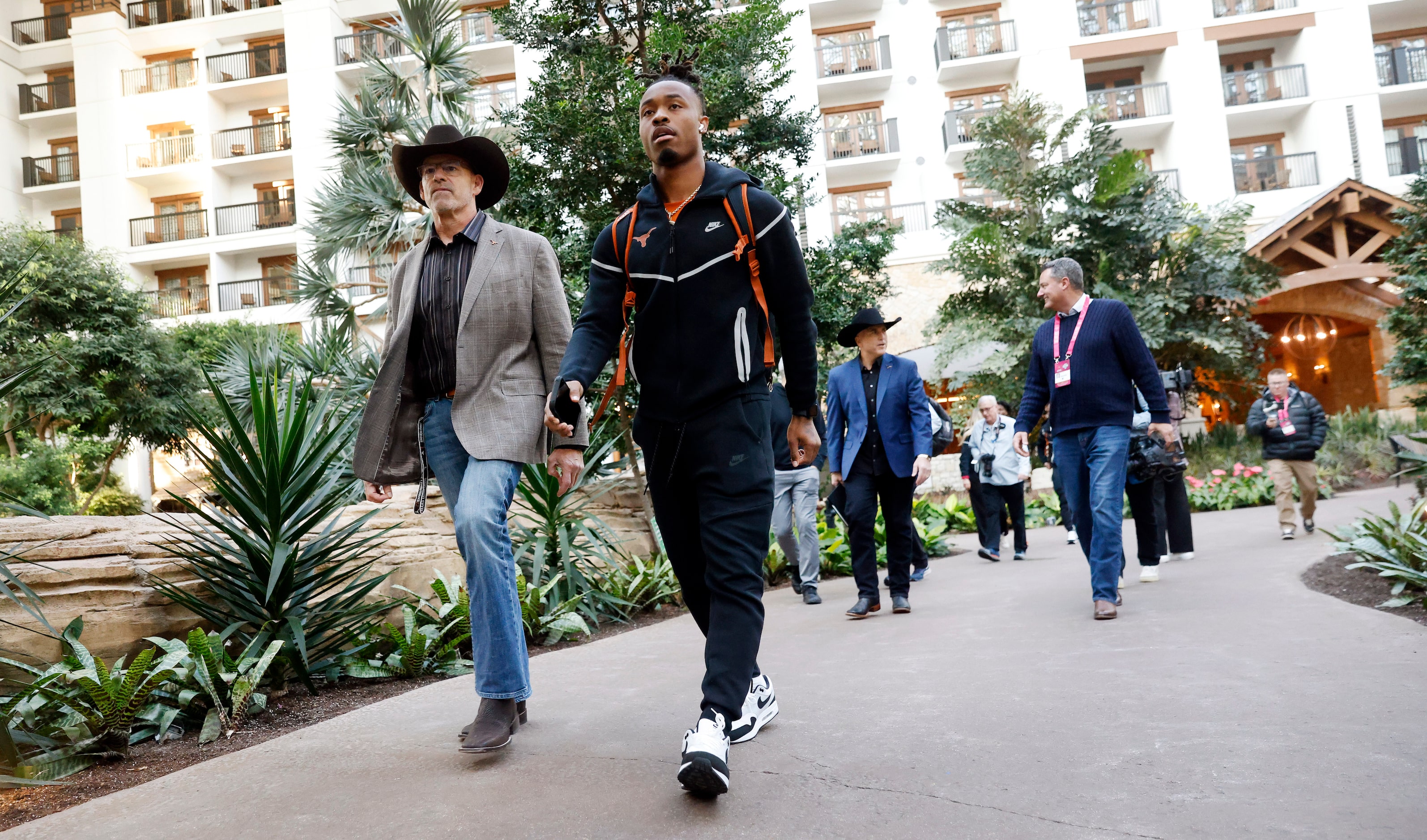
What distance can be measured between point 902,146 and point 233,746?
28447mm

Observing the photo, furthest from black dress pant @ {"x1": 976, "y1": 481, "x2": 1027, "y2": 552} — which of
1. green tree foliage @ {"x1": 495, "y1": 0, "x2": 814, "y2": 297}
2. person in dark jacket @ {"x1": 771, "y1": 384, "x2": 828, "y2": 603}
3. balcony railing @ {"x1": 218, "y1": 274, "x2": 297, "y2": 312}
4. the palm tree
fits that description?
balcony railing @ {"x1": 218, "y1": 274, "x2": 297, "y2": 312}

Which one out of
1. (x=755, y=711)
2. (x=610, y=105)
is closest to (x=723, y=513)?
(x=755, y=711)

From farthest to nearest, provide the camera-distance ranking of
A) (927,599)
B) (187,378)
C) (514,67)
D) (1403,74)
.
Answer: (514,67) < (1403,74) < (187,378) < (927,599)

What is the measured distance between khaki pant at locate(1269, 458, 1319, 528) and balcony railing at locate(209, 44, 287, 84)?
33.6 meters

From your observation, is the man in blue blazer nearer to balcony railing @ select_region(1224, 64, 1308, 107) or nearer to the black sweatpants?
the black sweatpants

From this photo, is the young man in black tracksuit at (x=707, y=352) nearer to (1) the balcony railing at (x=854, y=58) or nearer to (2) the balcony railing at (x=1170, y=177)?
(2) the balcony railing at (x=1170, y=177)

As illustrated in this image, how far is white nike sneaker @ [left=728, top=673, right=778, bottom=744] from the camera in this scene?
293 centimetres

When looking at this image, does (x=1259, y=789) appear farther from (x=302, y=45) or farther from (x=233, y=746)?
(x=302, y=45)

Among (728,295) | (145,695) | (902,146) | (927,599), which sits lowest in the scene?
(927,599)

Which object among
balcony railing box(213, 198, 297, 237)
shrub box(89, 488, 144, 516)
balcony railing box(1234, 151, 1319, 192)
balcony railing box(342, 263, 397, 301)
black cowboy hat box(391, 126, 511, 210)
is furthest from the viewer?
balcony railing box(213, 198, 297, 237)

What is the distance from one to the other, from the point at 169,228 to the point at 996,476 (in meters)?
32.6

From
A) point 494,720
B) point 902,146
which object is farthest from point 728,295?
point 902,146

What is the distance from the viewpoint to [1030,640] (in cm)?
461

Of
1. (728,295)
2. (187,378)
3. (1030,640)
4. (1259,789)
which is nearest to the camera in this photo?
(1259,789)
